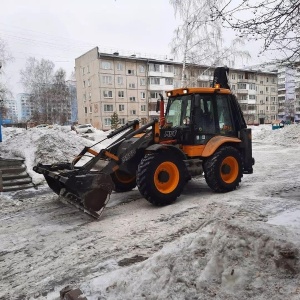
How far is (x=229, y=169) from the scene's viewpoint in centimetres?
731

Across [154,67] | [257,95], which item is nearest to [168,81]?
[154,67]

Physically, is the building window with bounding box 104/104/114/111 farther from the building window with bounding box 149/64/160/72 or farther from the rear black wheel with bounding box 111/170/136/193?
the rear black wheel with bounding box 111/170/136/193

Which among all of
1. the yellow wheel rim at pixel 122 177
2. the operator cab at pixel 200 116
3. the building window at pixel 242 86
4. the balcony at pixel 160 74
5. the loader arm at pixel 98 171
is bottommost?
the yellow wheel rim at pixel 122 177

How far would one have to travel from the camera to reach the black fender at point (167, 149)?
20.6 ft

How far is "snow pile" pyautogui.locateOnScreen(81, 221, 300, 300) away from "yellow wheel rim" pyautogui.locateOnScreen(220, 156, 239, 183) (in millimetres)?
3598

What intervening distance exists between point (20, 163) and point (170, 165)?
614cm

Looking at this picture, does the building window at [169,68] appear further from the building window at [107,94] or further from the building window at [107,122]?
the building window at [107,122]

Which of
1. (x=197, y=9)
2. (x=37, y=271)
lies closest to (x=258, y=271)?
(x=37, y=271)

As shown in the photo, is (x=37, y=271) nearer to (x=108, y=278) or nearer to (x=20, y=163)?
(x=108, y=278)

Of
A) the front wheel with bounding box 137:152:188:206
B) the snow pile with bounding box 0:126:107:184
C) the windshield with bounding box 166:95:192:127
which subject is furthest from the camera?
the snow pile with bounding box 0:126:107:184

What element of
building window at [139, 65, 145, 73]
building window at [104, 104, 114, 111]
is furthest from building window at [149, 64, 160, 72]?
building window at [104, 104, 114, 111]

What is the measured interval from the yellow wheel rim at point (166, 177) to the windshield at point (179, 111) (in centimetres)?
119

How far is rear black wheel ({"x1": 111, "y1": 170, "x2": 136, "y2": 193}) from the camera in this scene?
25.4 feet

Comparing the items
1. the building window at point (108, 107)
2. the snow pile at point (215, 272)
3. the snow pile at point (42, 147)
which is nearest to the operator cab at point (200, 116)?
the snow pile at point (215, 272)
